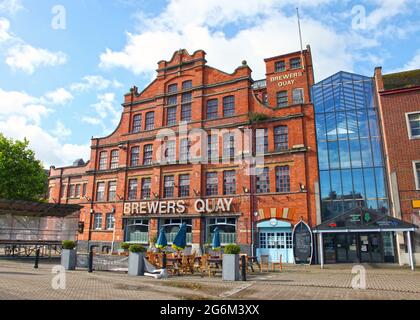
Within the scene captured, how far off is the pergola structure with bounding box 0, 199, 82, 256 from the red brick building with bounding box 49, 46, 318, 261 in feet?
11.1

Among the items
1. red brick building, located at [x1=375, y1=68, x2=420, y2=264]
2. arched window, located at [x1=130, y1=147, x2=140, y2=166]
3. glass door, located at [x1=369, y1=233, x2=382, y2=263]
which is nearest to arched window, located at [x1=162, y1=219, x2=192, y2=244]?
arched window, located at [x1=130, y1=147, x2=140, y2=166]

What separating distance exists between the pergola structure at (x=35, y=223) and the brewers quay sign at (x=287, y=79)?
20.4 meters

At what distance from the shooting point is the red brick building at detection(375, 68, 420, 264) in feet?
66.1

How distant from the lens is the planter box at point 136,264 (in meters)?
15.8

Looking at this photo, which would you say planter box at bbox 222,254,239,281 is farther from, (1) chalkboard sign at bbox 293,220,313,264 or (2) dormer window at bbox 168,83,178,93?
(2) dormer window at bbox 168,83,178,93

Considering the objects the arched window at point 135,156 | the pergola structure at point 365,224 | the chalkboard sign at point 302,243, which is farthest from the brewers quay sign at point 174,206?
the pergola structure at point 365,224

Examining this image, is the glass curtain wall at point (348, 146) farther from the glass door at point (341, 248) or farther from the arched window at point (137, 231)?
the arched window at point (137, 231)

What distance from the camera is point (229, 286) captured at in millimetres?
12562

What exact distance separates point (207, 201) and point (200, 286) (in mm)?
13890

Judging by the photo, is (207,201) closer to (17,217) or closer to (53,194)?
(17,217)

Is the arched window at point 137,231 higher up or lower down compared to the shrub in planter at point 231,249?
higher up

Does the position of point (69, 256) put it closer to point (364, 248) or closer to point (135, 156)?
point (135, 156)

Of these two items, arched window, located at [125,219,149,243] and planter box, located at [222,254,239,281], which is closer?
planter box, located at [222,254,239,281]
